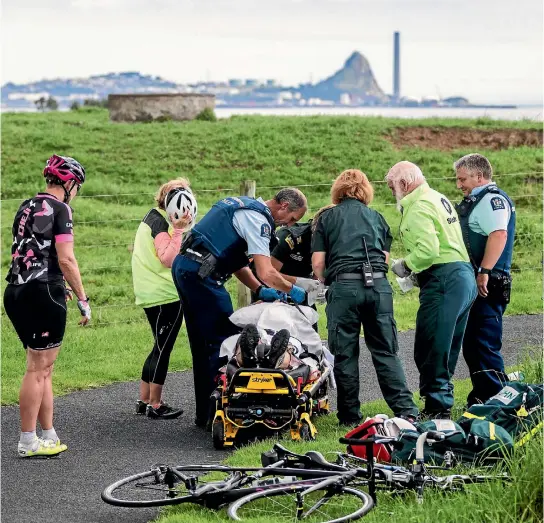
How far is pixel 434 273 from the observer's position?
8.23m

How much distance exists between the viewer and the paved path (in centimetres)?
646

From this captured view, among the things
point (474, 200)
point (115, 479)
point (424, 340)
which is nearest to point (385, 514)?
point (115, 479)

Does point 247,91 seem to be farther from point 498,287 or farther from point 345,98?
point 498,287

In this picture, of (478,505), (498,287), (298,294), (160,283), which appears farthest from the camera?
(160,283)

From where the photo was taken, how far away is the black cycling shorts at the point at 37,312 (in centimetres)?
742

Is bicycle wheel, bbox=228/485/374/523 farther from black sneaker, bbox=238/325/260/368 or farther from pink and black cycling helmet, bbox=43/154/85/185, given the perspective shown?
pink and black cycling helmet, bbox=43/154/85/185

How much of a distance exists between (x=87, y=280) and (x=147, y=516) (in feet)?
31.9

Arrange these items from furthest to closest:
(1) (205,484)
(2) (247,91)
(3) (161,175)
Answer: (2) (247,91) < (3) (161,175) < (1) (205,484)

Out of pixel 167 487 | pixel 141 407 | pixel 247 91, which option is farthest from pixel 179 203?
pixel 247 91

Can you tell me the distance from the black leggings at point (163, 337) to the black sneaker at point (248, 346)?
1107mm

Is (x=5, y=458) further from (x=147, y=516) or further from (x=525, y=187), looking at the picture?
(x=525, y=187)

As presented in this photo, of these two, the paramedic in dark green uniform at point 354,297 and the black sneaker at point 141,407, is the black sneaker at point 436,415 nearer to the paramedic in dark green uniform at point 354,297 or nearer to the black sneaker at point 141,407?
the paramedic in dark green uniform at point 354,297

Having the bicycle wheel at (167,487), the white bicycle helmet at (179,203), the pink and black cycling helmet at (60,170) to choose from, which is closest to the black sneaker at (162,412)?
the white bicycle helmet at (179,203)

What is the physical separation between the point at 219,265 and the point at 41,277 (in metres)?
1.45
